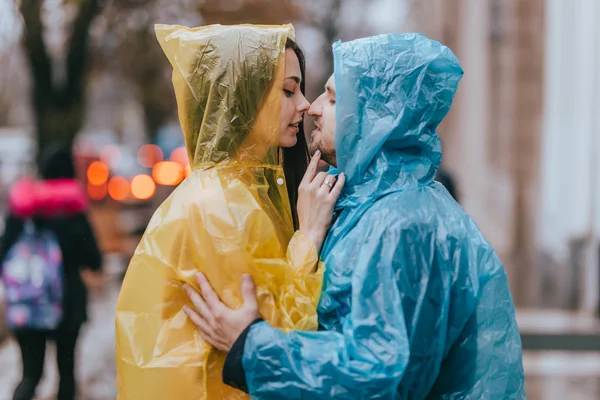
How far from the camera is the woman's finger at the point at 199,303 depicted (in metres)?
2.09

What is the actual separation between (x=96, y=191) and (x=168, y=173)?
2129 millimetres

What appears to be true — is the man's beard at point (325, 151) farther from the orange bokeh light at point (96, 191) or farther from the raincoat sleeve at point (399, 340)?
the orange bokeh light at point (96, 191)

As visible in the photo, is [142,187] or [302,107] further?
[142,187]

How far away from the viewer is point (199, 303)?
2109mm

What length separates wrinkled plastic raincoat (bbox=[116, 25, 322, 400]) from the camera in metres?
2.12

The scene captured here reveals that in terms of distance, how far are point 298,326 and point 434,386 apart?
417 millimetres

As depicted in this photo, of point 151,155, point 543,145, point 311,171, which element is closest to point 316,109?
point 311,171

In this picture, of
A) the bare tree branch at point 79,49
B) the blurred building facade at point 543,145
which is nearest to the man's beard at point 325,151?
the bare tree branch at point 79,49

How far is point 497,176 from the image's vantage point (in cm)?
1412

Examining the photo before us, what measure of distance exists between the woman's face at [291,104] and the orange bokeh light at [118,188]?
47.5 ft

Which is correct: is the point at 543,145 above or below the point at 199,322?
below

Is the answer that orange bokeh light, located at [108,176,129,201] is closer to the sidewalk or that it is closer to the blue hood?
the sidewalk

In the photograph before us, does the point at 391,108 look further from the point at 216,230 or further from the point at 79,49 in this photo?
the point at 79,49

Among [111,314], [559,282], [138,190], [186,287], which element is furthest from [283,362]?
[138,190]
